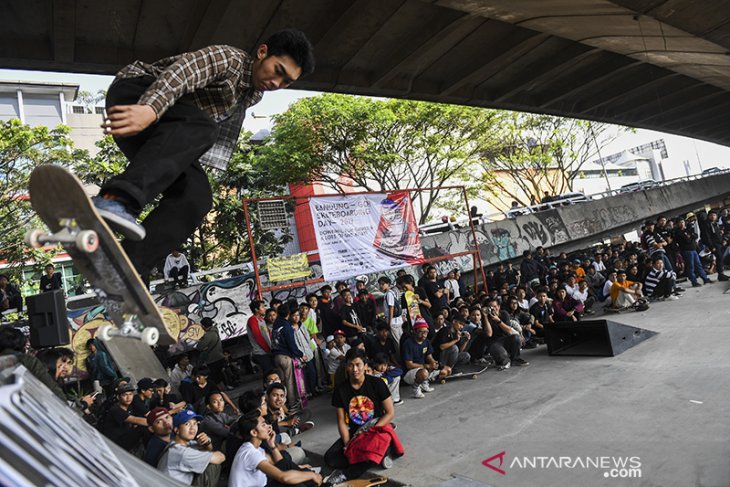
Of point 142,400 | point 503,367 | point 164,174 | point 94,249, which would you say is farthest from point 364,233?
point 94,249

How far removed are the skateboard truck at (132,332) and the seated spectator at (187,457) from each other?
9.92ft

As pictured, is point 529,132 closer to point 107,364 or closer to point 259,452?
point 107,364

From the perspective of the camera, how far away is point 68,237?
1.67 m

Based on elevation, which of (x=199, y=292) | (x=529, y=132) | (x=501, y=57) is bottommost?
(x=199, y=292)

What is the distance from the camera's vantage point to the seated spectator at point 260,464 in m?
4.50

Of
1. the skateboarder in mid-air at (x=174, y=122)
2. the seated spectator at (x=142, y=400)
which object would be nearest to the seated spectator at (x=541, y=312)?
the seated spectator at (x=142, y=400)

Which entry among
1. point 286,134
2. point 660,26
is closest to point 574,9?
point 660,26

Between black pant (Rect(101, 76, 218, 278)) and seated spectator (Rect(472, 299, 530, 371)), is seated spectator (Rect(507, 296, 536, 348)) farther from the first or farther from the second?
black pant (Rect(101, 76, 218, 278))

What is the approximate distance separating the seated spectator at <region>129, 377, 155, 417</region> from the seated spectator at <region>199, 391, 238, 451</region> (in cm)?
80

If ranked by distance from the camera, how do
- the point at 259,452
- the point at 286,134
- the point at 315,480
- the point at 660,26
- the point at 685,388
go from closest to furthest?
the point at 259,452, the point at 315,480, the point at 685,388, the point at 660,26, the point at 286,134

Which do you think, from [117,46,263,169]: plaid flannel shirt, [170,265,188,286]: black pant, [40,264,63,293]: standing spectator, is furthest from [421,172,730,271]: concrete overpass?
[117,46,263,169]: plaid flannel shirt

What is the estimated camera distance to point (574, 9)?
5.83 m

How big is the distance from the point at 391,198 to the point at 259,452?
7.23m

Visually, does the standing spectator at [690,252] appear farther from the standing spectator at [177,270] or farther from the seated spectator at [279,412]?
the standing spectator at [177,270]
